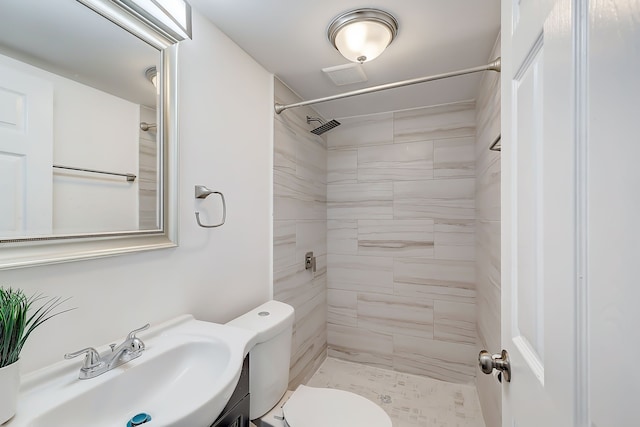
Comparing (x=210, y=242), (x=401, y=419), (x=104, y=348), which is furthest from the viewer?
(x=401, y=419)

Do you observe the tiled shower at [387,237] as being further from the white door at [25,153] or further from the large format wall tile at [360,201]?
the white door at [25,153]

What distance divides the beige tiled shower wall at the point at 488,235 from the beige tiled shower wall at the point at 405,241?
0.55 feet

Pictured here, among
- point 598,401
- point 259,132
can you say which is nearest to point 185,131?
point 259,132

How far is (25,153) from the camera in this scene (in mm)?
769

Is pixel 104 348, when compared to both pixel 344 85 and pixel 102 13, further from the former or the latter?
pixel 344 85

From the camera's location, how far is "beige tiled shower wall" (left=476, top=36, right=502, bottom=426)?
1471 mm

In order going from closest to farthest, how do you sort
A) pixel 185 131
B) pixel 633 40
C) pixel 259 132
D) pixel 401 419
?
pixel 633 40, pixel 185 131, pixel 259 132, pixel 401 419

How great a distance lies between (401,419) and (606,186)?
6.84 feet

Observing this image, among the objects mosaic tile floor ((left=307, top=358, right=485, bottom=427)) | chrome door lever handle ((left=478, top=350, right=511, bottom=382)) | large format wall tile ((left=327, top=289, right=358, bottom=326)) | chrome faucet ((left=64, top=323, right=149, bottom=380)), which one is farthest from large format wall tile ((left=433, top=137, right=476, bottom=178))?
chrome faucet ((left=64, top=323, right=149, bottom=380))

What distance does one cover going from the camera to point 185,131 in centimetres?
121

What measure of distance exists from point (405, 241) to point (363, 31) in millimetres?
1632

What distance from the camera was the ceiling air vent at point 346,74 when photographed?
1691 mm

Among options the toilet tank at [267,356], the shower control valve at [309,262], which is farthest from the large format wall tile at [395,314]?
the toilet tank at [267,356]

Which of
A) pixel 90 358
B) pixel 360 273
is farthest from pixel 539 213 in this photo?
pixel 360 273
